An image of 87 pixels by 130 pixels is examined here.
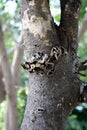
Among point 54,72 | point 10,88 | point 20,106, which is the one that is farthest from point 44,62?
point 20,106

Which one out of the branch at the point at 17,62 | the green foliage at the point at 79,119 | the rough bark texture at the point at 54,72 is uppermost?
the branch at the point at 17,62

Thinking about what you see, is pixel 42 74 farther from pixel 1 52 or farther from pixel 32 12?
pixel 1 52

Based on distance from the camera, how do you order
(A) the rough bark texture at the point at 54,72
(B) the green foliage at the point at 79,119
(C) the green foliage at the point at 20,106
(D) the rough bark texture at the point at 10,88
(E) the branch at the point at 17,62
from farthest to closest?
(B) the green foliage at the point at 79,119
(C) the green foliage at the point at 20,106
(E) the branch at the point at 17,62
(D) the rough bark texture at the point at 10,88
(A) the rough bark texture at the point at 54,72

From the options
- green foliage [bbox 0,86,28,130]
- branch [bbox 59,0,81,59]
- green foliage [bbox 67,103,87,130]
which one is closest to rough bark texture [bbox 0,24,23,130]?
green foliage [bbox 0,86,28,130]

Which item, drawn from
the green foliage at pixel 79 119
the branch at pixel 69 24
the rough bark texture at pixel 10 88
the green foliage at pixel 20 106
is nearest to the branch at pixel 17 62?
the rough bark texture at pixel 10 88

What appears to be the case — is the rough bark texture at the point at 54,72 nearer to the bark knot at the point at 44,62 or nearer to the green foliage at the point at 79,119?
the bark knot at the point at 44,62

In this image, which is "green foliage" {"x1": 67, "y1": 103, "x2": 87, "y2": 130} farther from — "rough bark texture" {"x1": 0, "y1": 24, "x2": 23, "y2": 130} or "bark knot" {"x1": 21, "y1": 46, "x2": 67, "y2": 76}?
"bark knot" {"x1": 21, "y1": 46, "x2": 67, "y2": 76}

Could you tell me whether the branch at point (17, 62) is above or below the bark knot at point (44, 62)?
above

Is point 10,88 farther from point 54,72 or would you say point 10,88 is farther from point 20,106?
point 54,72

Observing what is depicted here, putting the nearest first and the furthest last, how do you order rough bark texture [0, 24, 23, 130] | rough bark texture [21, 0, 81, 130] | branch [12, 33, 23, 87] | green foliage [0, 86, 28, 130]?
rough bark texture [21, 0, 81, 130] < rough bark texture [0, 24, 23, 130] < branch [12, 33, 23, 87] < green foliage [0, 86, 28, 130]
